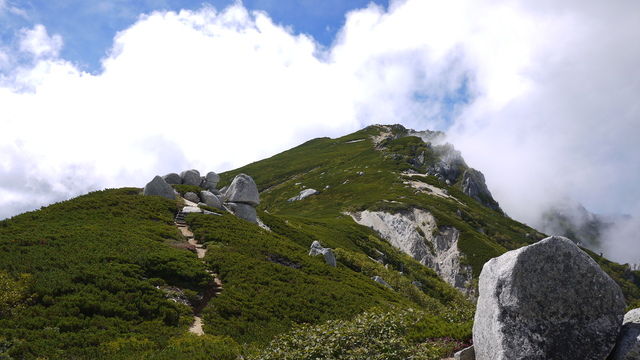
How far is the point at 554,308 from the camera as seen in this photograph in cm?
941

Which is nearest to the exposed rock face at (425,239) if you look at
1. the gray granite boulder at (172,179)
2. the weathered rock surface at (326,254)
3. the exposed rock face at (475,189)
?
the weathered rock surface at (326,254)

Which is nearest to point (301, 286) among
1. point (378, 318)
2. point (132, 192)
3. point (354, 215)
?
point (378, 318)

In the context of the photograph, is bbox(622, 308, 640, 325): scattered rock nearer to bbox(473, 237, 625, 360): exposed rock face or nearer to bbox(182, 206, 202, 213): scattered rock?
bbox(473, 237, 625, 360): exposed rock face

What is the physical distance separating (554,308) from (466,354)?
2.97 meters

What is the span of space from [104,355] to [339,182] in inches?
3922

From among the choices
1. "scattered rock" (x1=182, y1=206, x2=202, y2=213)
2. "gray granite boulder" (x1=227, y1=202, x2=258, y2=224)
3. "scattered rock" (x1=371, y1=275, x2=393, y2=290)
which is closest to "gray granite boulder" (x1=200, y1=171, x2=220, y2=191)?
"gray granite boulder" (x1=227, y1=202, x2=258, y2=224)

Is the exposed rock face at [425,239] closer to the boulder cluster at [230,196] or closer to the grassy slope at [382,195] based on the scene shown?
the grassy slope at [382,195]

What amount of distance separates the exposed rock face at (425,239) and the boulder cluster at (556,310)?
185 feet

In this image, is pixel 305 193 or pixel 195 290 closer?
pixel 195 290

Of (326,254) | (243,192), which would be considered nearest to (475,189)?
(243,192)

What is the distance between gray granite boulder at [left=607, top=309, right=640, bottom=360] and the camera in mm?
8789

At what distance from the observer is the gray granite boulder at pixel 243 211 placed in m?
43.2

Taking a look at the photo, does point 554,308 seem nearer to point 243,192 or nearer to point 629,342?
point 629,342

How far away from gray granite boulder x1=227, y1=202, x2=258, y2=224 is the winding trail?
1005 centimetres
